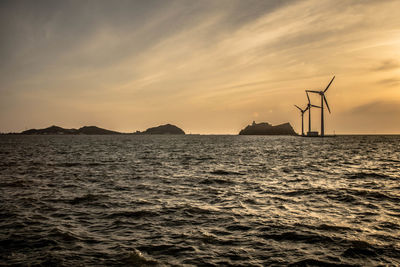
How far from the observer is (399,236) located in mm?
10016

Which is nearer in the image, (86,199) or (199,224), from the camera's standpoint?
(199,224)

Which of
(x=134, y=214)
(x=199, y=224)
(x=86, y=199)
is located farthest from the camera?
(x=86, y=199)

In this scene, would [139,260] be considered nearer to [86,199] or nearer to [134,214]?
[134,214]

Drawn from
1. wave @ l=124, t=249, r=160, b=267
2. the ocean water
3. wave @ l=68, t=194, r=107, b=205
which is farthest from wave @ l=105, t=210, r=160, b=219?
wave @ l=124, t=249, r=160, b=267

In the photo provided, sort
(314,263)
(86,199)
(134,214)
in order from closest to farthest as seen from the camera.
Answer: (314,263)
(134,214)
(86,199)

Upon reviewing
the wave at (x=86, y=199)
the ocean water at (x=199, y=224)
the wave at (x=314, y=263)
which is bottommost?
the wave at (x=314, y=263)

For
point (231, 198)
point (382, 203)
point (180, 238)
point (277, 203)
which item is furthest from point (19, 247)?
point (382, 203)

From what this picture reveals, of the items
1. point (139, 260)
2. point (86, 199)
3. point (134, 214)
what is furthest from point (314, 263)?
point (86, 199)

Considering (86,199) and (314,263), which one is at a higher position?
(86,199)

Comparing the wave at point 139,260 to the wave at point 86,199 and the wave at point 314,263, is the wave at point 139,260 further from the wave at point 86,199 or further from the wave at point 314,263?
the wave at point 86,199

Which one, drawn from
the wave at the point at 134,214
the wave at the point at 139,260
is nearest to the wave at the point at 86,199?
the wave at the point at 134,214

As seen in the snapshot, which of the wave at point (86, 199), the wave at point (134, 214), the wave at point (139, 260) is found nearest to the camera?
the wave at point (139, 260)

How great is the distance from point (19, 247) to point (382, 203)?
57.5ft

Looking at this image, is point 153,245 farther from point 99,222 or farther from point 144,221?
point 99,222
